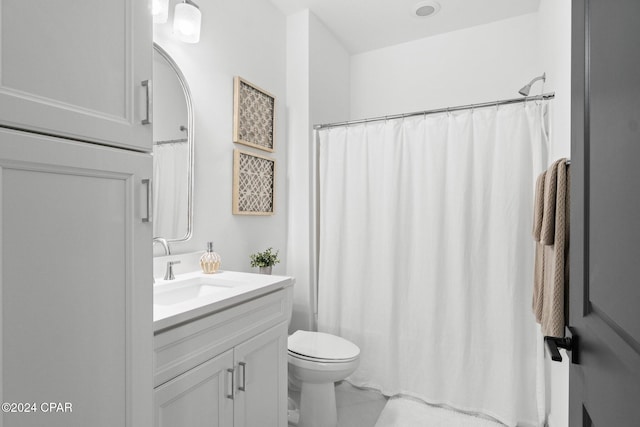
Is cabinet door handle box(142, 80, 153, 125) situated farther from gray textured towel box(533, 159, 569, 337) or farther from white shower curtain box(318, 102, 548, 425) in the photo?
white shower curtain box(318, 102, 548, 425)

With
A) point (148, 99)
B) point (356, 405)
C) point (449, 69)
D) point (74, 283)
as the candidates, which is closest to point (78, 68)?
point (148, 99)

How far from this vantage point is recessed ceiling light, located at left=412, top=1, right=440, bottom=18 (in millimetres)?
2303

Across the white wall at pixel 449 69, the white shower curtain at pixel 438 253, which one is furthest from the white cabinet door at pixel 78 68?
the white wall at pixel 449 69

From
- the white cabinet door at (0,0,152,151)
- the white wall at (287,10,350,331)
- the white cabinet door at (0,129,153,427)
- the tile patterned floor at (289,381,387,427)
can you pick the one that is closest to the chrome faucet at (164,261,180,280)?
the white cabinet door at (0,129,153,427)

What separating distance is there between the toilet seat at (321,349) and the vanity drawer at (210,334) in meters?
0.39

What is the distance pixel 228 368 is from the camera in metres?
1.18

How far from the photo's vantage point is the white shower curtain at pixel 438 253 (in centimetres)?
182

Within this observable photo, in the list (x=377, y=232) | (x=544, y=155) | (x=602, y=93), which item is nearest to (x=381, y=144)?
(x=377, y=232)

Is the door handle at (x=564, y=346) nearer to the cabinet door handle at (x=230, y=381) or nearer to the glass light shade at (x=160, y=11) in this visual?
the cabinet door handle at (x=230, y=381)

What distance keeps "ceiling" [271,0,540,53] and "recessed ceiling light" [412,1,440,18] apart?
23 mm

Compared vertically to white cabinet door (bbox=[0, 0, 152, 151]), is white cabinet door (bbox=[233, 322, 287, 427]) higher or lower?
lower

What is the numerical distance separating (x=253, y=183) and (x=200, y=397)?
4.26ft

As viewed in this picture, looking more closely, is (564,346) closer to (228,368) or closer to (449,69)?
(228,368)

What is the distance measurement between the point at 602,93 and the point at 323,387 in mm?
1698
